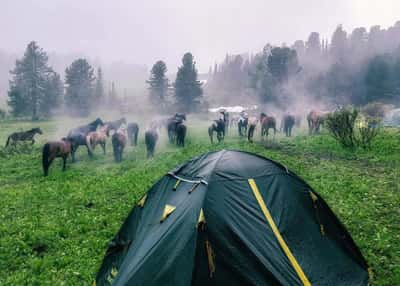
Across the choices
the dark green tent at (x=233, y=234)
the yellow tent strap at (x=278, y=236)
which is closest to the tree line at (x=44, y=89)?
the dark green tent at (x=233, y=234)

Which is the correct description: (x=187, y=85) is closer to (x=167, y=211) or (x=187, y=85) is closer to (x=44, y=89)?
(x=44, y=89)

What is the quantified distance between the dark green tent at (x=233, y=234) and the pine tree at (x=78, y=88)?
50.7m

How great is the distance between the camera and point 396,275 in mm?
5305

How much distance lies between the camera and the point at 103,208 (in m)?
9.05

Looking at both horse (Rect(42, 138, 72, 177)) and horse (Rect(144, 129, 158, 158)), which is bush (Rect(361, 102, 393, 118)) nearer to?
horse (Rect(144, 129, 158, 158))

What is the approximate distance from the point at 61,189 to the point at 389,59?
57849 mm

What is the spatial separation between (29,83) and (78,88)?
7464 mm

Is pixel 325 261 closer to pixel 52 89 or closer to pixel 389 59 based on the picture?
pixel 52 89

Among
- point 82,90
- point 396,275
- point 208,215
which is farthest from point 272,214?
point 82,90

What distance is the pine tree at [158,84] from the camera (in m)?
56.4

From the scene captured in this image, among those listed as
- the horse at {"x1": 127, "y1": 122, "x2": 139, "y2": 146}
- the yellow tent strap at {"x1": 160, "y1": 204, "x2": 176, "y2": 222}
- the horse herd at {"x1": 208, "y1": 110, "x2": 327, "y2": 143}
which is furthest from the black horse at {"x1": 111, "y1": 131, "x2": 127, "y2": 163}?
the yellow tent strap at {"x1": 160, "y1": 204, "x2": 176, "y2": 222}

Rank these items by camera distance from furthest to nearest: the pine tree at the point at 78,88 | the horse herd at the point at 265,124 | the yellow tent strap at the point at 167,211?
the pine tree at the point at 78,88 → the horse herd at the point at 265,124 → the yellow tent strap at the point at 167,211

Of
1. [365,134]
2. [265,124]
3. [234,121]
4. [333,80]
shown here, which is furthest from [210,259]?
[333,80]

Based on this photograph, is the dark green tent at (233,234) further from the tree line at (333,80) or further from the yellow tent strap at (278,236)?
the tree line at (333,80)
